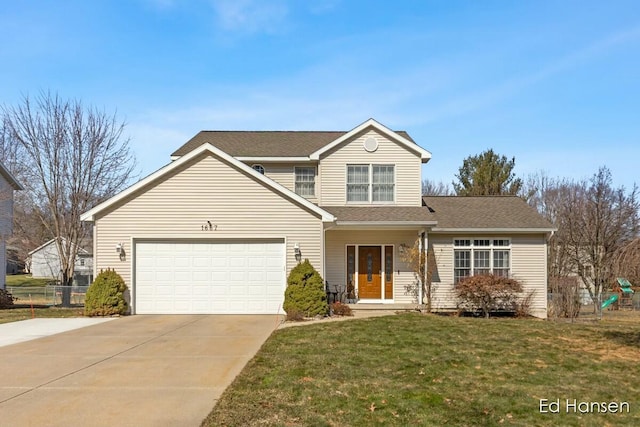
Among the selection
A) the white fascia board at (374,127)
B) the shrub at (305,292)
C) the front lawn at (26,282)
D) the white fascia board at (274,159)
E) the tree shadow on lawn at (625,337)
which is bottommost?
the front lawn at (26,282)

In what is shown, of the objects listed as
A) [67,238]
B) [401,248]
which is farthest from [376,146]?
[67,238]

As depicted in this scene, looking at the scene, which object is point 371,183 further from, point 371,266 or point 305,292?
point 305,292

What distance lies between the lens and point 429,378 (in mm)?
7871

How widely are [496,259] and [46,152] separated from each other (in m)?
20.1

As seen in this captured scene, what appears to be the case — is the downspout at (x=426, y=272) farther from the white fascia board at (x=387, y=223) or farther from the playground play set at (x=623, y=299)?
the playground play set at (x=623, y=299)

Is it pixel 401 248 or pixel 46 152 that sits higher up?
pixel 46 152

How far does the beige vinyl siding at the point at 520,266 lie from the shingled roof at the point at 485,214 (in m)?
0.52

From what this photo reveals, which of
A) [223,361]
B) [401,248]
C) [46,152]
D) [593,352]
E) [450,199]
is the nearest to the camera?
[223,361]

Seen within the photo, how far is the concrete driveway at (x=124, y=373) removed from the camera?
20.1 feet

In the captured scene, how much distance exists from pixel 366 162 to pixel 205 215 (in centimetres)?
656

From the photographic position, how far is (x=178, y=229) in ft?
53.5

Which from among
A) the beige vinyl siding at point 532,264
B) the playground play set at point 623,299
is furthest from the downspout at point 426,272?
the playground play set at point 623,299

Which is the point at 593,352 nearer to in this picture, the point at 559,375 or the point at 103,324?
the point at 559,375

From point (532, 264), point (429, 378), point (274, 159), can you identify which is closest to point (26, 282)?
point (274, 159)
